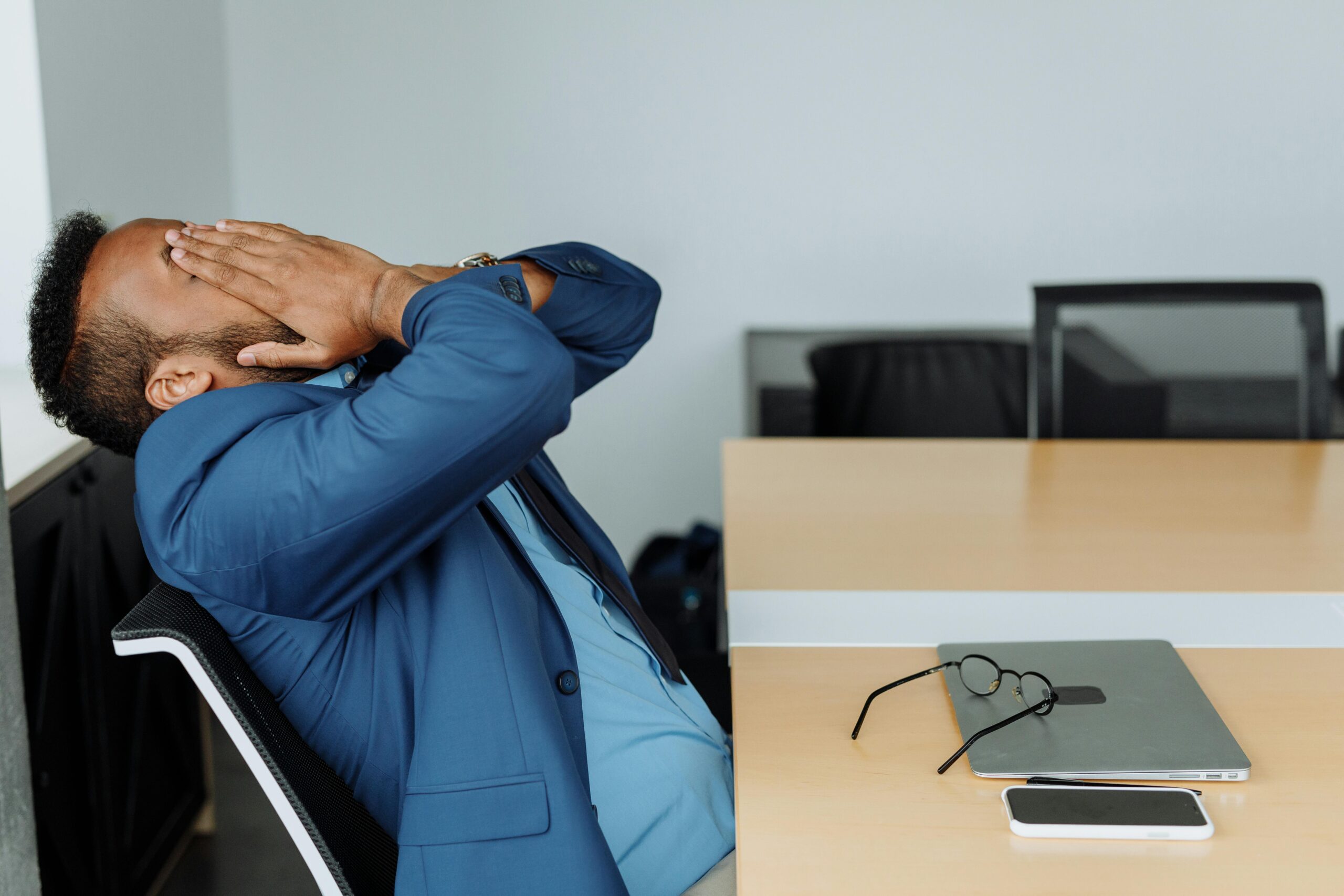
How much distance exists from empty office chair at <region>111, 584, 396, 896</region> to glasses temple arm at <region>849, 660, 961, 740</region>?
0.46 m

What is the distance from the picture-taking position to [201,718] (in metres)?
2.26

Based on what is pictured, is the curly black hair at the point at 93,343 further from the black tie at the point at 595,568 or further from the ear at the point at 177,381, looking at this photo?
the black tie at the point at 595,568

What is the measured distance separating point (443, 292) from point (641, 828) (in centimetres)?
55

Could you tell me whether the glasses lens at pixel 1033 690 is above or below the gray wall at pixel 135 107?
below

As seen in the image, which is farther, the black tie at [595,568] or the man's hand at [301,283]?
the black tie at [595,568]

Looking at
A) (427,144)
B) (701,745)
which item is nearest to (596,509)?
(427,144)

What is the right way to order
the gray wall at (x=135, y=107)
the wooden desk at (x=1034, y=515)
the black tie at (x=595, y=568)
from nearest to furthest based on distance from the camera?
the black tie at (x=595, y=568), the wooden desk at (x=1034, y=515), the gray wall at (x=135, y=107)

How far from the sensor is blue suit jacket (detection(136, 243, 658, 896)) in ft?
2.77

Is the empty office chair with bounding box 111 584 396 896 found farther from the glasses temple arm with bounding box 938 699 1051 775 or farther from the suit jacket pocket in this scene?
the glasses temple arm with bounding box 938 699 1051 775

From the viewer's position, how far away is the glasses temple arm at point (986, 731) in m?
0.97

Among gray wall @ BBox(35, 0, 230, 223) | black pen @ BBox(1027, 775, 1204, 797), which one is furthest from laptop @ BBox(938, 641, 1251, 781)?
gray wall @ BBox(35, 0, 230, 223)

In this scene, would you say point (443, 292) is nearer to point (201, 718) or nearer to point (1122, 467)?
point (1122, 467)

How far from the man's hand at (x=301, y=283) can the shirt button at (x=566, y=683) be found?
1.16 ft

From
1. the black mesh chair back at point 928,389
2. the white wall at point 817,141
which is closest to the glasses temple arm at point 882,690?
the black mesh chair back at point 928,389
